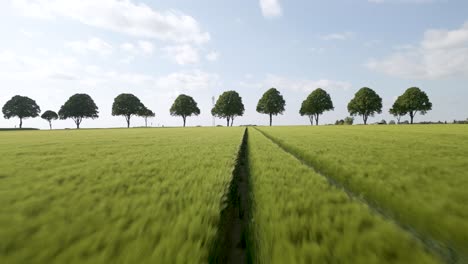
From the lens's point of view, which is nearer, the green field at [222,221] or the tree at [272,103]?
the green field at [222,221]

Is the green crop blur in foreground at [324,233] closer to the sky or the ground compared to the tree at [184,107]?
closer to the ground

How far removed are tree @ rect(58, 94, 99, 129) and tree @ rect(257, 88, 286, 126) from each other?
234 feet

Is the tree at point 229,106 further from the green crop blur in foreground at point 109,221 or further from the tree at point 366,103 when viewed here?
the green crop blur in foreground at point 109,221

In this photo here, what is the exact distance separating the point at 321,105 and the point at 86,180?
93.3 metres

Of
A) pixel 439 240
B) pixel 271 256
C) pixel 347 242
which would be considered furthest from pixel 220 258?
pixel 439 240

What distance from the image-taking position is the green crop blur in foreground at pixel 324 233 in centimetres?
198

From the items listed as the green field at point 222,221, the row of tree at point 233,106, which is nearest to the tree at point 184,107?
the row of tree at point 233,106

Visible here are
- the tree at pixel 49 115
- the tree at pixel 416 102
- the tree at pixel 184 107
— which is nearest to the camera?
the tree at pixel 416 102

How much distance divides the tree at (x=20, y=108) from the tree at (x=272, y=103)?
96.4 m

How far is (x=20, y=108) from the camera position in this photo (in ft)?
304

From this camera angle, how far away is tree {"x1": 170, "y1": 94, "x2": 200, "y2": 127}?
328ft

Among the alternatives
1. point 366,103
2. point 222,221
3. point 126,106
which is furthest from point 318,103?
point 222,221

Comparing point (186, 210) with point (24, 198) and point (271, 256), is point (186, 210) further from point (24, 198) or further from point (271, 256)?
point (24, 198)

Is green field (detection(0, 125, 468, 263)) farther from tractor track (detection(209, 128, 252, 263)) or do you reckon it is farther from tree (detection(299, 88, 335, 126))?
tree (detection(299, 88, 335, 126))
